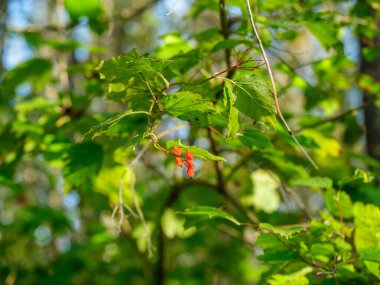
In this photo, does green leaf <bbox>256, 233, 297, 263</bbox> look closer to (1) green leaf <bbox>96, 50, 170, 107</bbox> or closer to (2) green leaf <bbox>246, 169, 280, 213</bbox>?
(1) green leaf <bbox>96, 50, 170, 107</bbox>

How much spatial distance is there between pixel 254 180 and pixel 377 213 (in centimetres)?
134

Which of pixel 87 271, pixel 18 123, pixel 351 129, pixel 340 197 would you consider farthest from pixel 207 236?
pixel 340 197

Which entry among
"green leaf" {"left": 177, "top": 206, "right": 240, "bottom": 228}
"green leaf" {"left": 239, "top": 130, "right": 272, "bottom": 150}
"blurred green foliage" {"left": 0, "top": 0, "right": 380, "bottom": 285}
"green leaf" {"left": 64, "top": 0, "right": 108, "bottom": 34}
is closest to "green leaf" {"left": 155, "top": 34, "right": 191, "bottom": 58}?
"blurred green foliage" {"left": 0, "top": 0, "right": 380, "bottom": 285}

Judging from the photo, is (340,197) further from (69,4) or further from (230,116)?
(69,4)

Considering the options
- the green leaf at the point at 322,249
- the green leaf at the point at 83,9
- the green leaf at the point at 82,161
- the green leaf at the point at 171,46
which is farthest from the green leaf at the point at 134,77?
the green leaf at the point at 83,9

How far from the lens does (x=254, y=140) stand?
4.84 feet

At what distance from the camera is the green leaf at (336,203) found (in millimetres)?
1540

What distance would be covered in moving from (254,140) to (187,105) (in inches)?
15.5

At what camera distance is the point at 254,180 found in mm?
2797

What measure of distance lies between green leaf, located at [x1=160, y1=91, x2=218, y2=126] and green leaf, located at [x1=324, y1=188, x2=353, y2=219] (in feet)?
2.01

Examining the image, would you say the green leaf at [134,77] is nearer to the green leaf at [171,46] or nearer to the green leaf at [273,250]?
the green leaf at [273,250]

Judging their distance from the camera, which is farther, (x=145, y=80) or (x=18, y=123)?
(x=18, y=123)

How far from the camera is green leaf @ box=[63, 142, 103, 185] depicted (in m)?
1.77

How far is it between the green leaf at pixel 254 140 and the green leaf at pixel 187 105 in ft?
0.99
